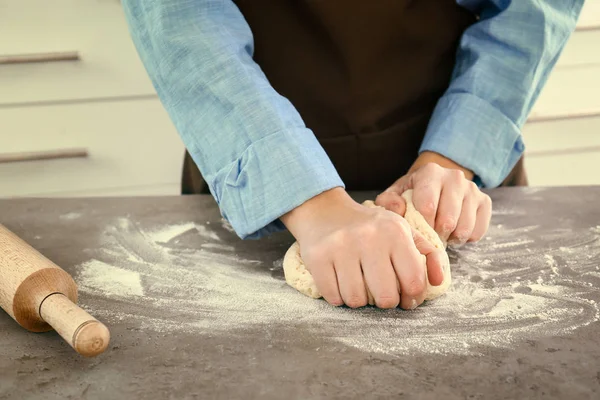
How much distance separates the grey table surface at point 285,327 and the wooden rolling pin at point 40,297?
0.03m

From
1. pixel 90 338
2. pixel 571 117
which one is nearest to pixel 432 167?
pixel 90 338

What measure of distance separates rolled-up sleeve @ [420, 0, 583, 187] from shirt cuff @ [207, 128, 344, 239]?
0.25 meters

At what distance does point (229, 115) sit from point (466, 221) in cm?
31

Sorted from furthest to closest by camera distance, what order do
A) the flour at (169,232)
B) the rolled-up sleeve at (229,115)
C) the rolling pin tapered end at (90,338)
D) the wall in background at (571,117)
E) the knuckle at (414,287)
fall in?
1. the wall in background at (571,117)
2. the flour at (169,232)
3. the rolled-up sleeve at (229,115)
4. the knuckle at (414,287)
5. the rolling pin tapered end at (90,338)

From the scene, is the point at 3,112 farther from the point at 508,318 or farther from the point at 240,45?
the point at 508,318

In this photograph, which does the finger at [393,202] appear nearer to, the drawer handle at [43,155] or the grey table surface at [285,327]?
the grey table surface at [285,327]

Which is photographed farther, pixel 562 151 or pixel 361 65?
pixel 562 151

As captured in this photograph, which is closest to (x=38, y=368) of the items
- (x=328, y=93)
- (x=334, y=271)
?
(x=334, y=271)

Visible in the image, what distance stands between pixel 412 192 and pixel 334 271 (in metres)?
0.21

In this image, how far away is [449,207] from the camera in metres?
0.77

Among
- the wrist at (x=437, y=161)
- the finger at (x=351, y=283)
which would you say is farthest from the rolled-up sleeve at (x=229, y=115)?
the wrist at (x=437, y=161)

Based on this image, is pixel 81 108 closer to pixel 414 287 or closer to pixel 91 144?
pixel 91 144

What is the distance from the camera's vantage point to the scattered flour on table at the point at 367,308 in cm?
59

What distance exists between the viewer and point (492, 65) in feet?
3.06
